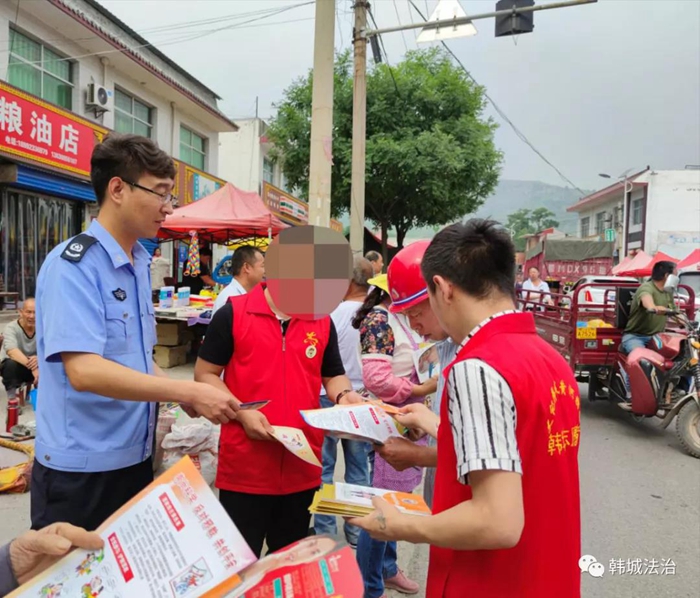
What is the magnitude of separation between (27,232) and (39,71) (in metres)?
3.20

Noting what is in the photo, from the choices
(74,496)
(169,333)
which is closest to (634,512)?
(74,496)

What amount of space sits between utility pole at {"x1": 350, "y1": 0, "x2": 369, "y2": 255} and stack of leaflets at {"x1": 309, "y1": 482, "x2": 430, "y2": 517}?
6864 mm

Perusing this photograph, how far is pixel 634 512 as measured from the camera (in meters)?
3.74

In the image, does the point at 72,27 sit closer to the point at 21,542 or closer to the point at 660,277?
the point at 660,277

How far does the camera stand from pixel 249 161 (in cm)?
2309

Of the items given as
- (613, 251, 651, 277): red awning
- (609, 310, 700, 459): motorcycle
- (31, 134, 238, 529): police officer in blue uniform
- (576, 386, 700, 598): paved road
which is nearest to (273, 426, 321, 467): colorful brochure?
(31, 134, 238, 529): police officer in blue uniform

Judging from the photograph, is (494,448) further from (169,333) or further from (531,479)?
(169,333)

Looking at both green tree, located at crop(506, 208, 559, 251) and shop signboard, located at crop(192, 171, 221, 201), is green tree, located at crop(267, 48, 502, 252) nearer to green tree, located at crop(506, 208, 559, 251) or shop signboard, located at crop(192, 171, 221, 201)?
shop signboard, located at crop(192, 171, 221, 201)

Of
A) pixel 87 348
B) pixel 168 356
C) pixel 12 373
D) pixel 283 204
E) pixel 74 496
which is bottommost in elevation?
pixel 168 356

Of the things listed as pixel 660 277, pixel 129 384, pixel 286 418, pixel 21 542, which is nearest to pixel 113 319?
pixel 129 384

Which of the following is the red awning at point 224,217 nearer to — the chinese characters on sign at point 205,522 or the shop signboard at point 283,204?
the shop signboard at point 283,204

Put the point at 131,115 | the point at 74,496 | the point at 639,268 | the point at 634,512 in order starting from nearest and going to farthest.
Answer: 1. the point at 74,496
2. the point at 634,512
3. the point at 131,115
4. the point at 639,268

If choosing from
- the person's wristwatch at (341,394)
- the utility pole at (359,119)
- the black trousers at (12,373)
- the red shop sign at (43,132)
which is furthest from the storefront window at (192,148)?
the person's wristwatch at (341,394)

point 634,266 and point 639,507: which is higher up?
point 634,266
